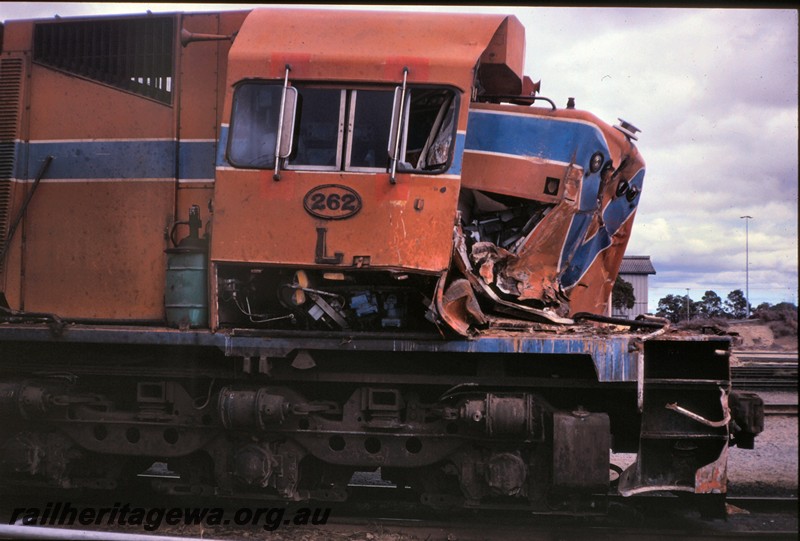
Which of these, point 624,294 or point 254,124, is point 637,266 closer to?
point 624,294

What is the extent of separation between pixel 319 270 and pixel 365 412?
126 centimetres

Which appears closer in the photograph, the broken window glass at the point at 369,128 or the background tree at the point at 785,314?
the broken window glass at the point at 369,128

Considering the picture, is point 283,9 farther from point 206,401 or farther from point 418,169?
point 206,401

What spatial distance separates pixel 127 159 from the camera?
608 cm

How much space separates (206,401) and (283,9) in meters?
3.46

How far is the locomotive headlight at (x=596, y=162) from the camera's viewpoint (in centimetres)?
599

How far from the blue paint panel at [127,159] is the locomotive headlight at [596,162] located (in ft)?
11.4

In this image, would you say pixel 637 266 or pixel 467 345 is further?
pixel 637 266

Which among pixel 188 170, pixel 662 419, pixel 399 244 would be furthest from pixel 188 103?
pixel 662 419

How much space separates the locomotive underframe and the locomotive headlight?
1.58m

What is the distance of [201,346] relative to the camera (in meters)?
5.59

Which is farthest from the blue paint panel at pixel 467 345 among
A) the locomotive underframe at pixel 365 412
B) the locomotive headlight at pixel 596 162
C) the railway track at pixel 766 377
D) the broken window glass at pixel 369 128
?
the railway track at pixel 766 377

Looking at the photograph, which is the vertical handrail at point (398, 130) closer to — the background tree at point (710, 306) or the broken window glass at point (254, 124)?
the broken window glass at point (254, 124)

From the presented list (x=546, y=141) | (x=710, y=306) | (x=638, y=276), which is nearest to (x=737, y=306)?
(x=710, y=306)
